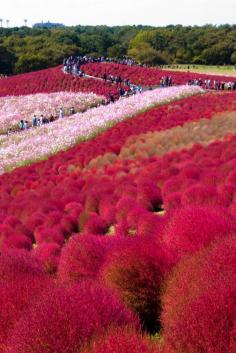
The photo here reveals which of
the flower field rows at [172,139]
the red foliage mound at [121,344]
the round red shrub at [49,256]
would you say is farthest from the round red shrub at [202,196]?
the flower field rows at [172,139]

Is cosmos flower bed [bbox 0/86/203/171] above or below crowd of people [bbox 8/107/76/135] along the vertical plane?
above

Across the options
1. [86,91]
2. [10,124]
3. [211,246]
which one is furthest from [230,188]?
[86,91]

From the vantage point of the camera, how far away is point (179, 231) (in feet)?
19.1

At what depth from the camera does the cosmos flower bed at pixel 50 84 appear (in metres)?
44.0

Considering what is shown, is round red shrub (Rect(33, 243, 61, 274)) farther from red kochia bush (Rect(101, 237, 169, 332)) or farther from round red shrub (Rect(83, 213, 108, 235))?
red kochia bush (Rect(101, 237, 169, 332))

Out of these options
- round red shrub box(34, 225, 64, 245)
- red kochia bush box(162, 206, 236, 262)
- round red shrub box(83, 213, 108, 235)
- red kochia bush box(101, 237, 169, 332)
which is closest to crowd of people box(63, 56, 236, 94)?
round red shrub box(34, 225, 64, 245)

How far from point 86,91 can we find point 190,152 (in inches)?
1210

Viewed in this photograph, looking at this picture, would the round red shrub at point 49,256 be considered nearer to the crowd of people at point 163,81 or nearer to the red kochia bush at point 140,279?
the red kochia bush at point 140,279

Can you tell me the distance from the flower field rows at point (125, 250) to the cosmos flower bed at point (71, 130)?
4.92m

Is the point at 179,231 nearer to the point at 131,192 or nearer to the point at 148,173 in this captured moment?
the point at 131,192

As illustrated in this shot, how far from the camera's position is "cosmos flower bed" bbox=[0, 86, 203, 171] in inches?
888

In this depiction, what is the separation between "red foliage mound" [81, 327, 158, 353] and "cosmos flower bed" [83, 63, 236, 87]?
39.6m

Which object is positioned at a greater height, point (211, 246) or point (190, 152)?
point (211, 246)

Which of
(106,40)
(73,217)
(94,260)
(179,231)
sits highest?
(179,231)
